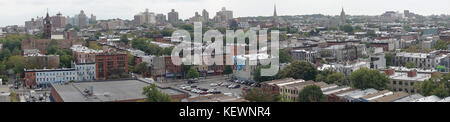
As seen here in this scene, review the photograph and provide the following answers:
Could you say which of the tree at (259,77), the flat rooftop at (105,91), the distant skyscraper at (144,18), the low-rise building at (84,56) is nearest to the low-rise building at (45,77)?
the low-rise building at (84,56)

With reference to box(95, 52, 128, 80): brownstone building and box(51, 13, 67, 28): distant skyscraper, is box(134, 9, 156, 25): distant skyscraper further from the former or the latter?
box(95, 52, 128, 80): brownstone building

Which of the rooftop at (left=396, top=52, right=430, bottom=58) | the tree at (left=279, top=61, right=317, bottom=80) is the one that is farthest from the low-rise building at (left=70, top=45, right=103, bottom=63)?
the rooftop at (left=396, top=52, right=430, bottom=58)

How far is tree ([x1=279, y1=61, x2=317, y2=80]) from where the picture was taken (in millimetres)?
15727

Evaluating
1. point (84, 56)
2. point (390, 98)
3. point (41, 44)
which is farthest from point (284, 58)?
point (41, 44)

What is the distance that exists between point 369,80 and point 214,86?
5.57 m

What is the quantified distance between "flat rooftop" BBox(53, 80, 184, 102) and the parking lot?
1629 millimetres

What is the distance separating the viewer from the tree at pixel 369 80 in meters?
13.1

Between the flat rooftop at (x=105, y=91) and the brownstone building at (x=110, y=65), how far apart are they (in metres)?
3.39

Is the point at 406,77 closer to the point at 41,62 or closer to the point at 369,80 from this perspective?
the point at 369,80

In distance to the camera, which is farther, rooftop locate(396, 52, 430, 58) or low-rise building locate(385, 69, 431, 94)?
rooftop locate(396, 52, 430, 58)

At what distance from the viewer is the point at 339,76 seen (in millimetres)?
14500

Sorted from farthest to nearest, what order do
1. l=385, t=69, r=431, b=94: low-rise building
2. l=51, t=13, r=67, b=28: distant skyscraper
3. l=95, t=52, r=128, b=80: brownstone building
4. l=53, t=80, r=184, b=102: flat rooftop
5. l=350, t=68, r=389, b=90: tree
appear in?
l=51, t=13, r=67, b=28: distant skyscraper, l=95, t=52, r=128, b=80: brownstone building, l=385, t=69, r=431, b=94: low-rise building, l=350, t=68, r=389, b=90: tree, l=53, t=80, r=184, b=102: flat rooftop
